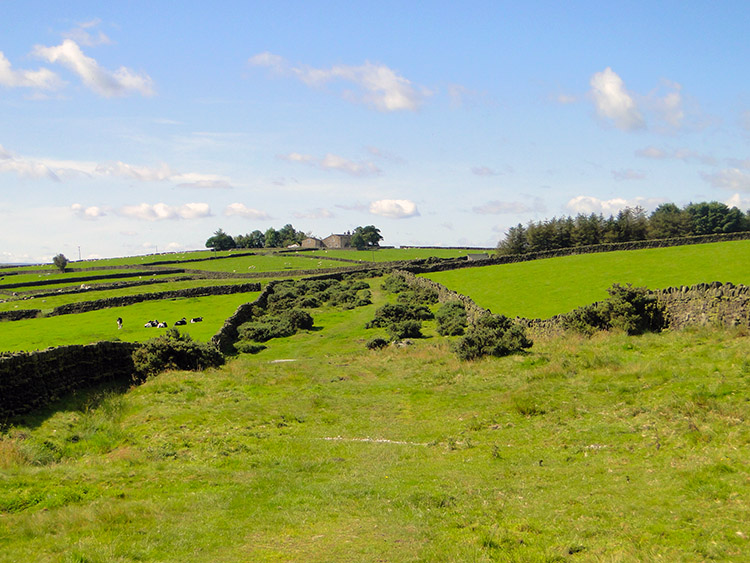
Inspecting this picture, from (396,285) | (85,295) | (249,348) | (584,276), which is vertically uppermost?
(584,276)

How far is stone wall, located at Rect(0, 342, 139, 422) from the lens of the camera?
1855 centimetres

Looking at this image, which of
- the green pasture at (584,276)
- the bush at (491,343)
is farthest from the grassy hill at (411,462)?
the green pasture at (584,276)

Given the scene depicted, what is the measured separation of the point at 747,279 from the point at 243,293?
58.3 metres

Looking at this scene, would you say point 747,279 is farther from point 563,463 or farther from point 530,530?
point 530,530

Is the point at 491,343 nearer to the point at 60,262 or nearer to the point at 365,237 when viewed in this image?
the point at 60,262

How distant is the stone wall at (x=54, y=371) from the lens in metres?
18.5

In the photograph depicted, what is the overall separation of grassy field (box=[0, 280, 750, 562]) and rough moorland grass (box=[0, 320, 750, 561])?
0.19 feet

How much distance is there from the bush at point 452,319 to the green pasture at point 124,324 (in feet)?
53.3

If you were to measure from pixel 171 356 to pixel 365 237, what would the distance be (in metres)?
155

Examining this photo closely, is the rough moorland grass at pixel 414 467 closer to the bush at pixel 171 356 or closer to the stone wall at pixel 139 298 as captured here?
the bush at pixel 171 356

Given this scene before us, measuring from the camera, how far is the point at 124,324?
2015 inches

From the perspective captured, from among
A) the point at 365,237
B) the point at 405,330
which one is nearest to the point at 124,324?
the point at 405,330

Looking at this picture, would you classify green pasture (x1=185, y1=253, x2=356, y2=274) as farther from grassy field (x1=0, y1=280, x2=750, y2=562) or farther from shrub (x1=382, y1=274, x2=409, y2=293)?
grassy field (x1=0, y1=280, x2=750, y2=562)

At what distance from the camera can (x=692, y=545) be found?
8.21 meters
